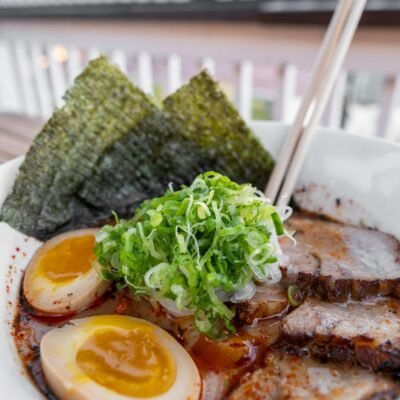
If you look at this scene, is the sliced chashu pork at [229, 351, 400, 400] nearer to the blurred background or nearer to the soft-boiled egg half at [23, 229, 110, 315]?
the soft-boiled egg half at [23, 229, 110, 315]

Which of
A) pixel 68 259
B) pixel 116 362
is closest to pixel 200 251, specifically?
pixel 116 362

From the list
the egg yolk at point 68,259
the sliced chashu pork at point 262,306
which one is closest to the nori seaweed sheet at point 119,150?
the egg yolk at point 68,259

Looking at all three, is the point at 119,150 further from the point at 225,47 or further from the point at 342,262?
the point at 225,47

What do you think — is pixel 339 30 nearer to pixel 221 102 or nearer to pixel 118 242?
pixel 221 102

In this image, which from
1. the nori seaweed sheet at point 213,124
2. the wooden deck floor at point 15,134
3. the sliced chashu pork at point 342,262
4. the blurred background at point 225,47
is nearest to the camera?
the sliced chashu pork at point 342,262

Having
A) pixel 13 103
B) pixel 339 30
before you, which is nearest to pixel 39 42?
pixel 13 103

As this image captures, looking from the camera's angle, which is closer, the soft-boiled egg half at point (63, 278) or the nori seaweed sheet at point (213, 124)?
the soft-boiled egg half at point (63, 278)

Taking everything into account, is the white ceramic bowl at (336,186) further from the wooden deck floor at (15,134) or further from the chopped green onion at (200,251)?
the wooden deck floor at (15,134)
